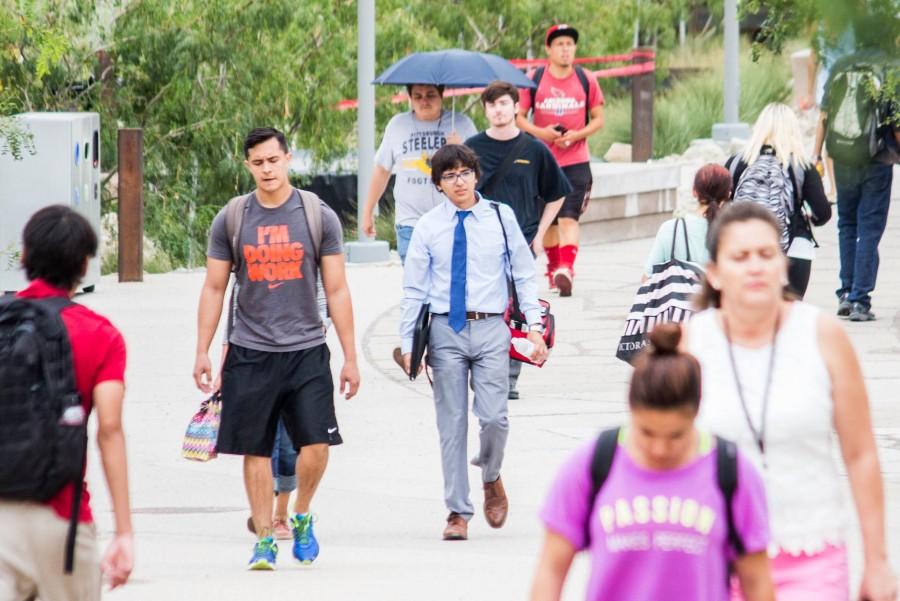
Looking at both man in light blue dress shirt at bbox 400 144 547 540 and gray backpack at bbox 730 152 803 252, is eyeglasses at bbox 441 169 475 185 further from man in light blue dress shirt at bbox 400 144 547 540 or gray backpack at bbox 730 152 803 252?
gray backpack at bbox 730 152 803 252

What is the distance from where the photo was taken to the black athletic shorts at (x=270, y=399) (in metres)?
6.83

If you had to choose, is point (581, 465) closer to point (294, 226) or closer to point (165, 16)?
point (294, 226)

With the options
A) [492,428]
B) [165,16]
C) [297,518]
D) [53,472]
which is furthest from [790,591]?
[165,16]

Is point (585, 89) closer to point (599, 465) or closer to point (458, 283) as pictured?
point (458, 283)

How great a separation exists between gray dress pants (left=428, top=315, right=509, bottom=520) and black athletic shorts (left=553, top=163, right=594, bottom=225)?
21.2 feet

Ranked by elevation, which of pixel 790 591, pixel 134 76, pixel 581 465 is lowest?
pixel 790 591

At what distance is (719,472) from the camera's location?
327cm

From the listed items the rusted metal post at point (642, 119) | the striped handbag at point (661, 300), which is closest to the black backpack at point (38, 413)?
the striped handbag at point (661, 300)

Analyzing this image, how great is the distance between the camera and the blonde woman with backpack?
9859mm

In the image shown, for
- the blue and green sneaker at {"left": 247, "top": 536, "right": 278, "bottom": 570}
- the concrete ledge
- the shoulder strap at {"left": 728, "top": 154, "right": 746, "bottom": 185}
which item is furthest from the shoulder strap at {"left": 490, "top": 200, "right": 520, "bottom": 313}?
the concrete ledge

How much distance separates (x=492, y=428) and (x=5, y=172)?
23.9 feet

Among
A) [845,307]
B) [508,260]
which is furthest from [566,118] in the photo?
[508,260]

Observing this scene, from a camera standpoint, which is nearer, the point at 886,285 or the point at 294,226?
the point at 294,226

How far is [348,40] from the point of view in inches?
797
